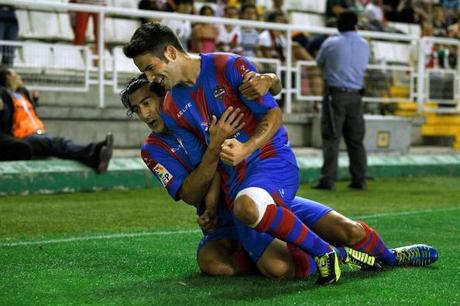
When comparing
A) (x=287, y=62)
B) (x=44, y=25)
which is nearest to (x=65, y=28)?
(x=44, y=25)

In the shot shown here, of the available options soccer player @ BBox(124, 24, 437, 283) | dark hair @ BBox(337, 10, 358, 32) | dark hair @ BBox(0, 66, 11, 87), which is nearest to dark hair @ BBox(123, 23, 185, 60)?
soccer player @ BBox(124, 24, 437, 283)

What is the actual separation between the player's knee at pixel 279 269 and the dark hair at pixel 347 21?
25.0 ft

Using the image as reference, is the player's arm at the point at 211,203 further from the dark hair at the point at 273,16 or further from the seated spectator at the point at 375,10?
the seated spectator at the point at 375,10

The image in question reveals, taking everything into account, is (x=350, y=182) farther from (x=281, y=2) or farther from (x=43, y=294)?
(x=43, y=294)

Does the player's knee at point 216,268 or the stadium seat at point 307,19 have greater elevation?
the stadium seat at point 307,19

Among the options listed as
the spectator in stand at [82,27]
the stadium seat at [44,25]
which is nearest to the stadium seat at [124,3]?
the stadium seat at [44,25]

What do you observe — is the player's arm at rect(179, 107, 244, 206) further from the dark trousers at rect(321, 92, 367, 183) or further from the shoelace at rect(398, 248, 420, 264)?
the dark trousers at rect(321, 92, 367, 183)

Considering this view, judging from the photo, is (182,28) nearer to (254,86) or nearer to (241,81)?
(241,81)

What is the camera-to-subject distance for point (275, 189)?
6480 millimetres

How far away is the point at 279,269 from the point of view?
6.61m

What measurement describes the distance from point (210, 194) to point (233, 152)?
47 centimetres

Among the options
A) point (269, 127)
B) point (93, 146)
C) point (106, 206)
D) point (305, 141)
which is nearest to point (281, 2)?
point (305, 141)

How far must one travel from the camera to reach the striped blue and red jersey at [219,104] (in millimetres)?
6602

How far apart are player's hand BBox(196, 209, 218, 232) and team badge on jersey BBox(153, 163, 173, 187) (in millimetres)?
290
